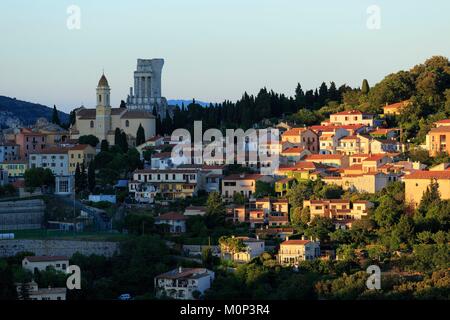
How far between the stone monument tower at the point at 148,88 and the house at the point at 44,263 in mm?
19856

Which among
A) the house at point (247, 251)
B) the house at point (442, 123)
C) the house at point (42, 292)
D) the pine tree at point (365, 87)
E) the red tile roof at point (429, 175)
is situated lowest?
the house at point (42, 292)

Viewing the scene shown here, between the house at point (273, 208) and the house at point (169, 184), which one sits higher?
the house at point (169, 184)

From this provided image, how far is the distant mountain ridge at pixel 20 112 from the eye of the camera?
249 feet

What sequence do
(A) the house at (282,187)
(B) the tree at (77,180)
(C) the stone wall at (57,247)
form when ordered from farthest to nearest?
(B) the tree at (77,180) → (A) the house at (282,187) → (C) the stone wall at (57,247)

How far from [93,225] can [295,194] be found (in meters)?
5.17

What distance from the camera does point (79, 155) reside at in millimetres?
38438

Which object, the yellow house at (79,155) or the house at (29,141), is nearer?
the yellow house at (79,155)

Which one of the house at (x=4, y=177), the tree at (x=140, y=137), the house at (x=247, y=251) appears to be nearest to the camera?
the house at (x=247, y=251)

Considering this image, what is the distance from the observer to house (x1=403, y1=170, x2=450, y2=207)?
102 ft

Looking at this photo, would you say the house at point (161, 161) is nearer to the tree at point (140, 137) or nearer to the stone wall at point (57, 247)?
the tree at point (140, 137)

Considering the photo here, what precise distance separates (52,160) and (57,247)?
851 centimetres

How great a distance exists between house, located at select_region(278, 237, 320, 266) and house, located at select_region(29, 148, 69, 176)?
1111 centimetres

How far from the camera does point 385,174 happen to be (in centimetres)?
3319

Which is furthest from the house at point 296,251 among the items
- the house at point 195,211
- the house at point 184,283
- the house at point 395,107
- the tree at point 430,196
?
the house at point 395,107
